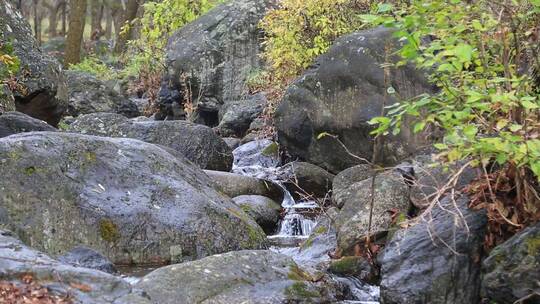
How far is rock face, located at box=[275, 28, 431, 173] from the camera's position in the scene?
33.4 feet

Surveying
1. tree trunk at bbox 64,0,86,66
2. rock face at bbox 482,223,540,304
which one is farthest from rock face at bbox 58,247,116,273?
tree trunk at bbox 64,0,86,66

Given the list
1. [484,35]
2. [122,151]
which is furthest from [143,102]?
[484,35]

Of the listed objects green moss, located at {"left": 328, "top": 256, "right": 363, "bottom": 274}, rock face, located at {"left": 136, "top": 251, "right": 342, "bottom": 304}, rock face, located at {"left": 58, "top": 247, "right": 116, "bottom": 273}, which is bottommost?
green moss, located at {"left": 328, "top": 256, "right": 363, "bottom": 274}

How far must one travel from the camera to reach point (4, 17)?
1188 cm

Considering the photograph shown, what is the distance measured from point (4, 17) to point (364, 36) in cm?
609

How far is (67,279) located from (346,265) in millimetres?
3407

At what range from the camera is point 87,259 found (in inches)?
237

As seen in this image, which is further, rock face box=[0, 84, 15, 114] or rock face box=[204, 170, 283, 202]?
rock face box=[0, 84, 15, 114]

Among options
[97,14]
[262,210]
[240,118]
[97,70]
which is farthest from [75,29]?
[97,14]

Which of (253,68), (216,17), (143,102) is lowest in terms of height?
(143,102)

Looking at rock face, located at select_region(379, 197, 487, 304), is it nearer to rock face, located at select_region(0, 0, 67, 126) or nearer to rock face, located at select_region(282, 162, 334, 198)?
rock face, located at select_region(282, 162, 334, 198)

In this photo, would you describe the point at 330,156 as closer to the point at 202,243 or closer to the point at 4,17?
the point at 202,243

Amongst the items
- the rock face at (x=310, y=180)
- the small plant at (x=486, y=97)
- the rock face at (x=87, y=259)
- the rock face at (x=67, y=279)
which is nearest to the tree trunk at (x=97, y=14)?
the rock face at (x=310, y=180)

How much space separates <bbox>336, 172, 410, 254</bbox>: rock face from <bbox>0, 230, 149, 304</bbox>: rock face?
3454 millimetres
